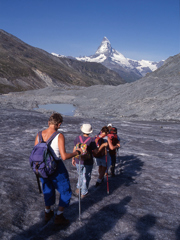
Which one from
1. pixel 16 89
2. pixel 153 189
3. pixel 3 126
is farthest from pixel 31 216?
pixel 16 89

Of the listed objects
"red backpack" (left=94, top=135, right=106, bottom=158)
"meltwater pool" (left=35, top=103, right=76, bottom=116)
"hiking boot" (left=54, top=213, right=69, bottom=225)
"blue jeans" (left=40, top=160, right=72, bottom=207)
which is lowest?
"hiking boot" (left=54, top=213, right=69, bottom=225)

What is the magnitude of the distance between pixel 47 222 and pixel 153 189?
4096mm

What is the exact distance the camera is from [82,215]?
5.84 meters

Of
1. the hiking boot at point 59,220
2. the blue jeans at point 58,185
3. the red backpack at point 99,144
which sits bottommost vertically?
the hiking boot at point 59,220

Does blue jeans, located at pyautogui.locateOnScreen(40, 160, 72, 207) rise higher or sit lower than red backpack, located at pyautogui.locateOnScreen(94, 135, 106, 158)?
lower

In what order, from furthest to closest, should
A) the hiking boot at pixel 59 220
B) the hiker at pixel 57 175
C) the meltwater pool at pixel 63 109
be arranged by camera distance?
the meltwater pool at pixel 63 109 < the hiking boot at pixel 59 220 < the hiker at pixel 57 175

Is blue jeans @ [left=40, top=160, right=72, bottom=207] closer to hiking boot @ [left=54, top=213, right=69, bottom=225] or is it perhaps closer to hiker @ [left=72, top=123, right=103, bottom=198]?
hiking boot @ [left=54, top=213, right=69, bottom=225]

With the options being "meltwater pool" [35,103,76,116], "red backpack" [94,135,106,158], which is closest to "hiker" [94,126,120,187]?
"red backpack" [94,135,106,158]

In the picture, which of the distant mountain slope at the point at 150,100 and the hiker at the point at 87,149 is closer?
the hiker at the point at 87,149

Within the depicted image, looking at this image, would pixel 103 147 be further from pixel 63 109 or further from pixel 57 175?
pixel 63 109

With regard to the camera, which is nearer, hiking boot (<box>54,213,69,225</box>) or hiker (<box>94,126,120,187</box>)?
hiking boot (<box>54,213,69,225</box>)

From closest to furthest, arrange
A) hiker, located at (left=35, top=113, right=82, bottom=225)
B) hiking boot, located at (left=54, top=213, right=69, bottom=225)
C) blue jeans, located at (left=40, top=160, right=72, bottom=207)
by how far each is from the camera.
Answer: hiker, located at (left=35, top=113, right=82, bottom=225) < blue jeans, located at (left=40, top=160, right=72, bottom=207) < hiking boot, located at (left=54, top=213, right=69, bottom=225)

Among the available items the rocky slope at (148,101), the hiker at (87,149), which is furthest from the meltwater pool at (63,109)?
the hiker at (87,149)

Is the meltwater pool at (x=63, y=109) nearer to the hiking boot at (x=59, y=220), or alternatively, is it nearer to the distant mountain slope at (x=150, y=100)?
the distant mountain slope at (x=150, y=100)
